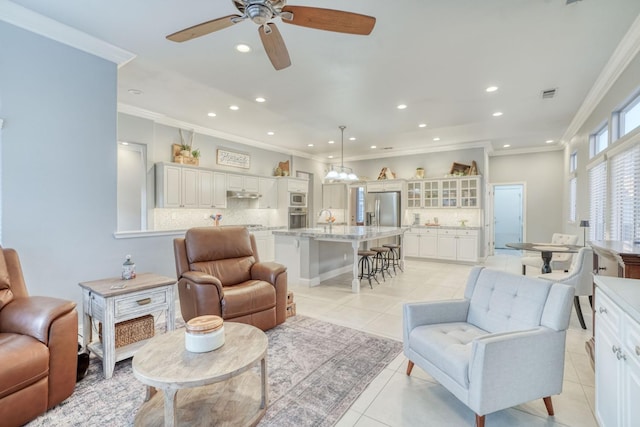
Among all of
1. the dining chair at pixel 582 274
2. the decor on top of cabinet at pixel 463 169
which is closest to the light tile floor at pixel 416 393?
the dining chair at pixel 582 274

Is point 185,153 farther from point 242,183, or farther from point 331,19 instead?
point 331,19

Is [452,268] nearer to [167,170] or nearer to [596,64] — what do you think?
[596,64]

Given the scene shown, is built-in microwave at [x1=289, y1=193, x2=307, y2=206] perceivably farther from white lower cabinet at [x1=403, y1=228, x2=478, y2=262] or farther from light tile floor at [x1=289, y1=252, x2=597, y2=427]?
light tile floor at [x1=289, y1=252, x2=597, y2=427]

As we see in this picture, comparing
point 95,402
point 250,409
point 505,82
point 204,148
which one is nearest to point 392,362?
point 250,409

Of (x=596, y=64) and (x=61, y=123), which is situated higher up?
(x=596, y=64)

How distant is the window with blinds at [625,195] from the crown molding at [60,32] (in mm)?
5253

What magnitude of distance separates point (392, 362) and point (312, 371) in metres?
0.66

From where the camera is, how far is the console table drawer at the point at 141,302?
7.39ft

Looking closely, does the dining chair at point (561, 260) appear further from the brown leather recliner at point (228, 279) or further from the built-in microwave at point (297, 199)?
the built-in microwave at point (297, 199)

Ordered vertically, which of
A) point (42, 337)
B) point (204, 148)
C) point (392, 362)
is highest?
point (204, 148)

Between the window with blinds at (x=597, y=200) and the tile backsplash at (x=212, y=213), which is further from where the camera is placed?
the tile backsplash at (x=212, y=213)

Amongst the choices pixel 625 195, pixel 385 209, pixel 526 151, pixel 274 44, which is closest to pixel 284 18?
pixel 274 44

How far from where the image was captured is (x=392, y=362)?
96.0 inches

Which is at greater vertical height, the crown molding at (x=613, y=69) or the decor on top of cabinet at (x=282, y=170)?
the crown molding at (x=613, y=69)
